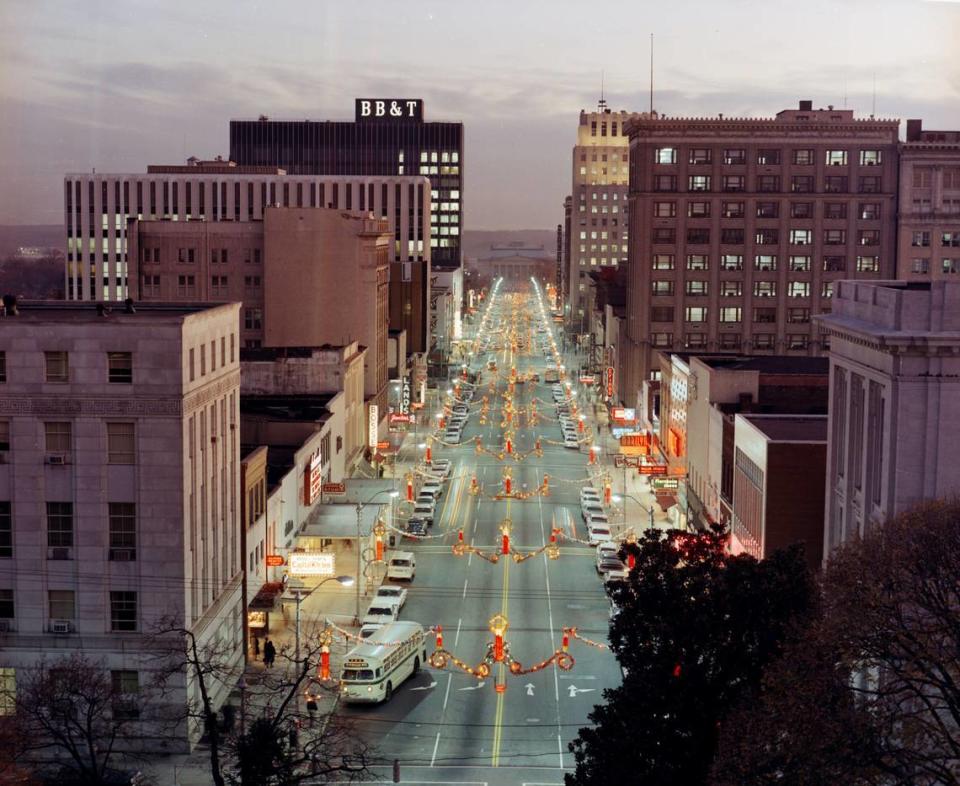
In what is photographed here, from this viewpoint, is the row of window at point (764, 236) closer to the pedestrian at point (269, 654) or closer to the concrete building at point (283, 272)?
the concrete building at point (283, 272)

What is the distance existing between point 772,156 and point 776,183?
1377mm

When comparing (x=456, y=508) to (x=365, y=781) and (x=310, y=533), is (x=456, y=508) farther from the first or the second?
(x=365, y=781)

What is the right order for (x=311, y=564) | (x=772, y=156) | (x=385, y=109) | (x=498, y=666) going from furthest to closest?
1. (x=385, y=109)
2. (x=772, y=156)
3. (x=311, y=564)
4. (x=498, y=666)

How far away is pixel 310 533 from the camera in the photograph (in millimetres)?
42188

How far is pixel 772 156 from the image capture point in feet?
247

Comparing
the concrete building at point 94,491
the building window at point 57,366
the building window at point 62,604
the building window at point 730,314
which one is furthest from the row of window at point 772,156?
the building window at point 62,604

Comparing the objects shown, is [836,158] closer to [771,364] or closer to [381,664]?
[771,364]

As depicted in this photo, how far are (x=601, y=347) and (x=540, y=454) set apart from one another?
41971 millimetres

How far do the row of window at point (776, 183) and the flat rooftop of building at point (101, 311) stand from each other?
46.4 meters

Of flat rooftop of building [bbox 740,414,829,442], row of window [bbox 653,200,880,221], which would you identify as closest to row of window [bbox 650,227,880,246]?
row of window [bbox 653,200,880,221]

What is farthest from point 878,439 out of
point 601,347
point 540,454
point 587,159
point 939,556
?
point 587,159

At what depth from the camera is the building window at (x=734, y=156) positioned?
248 ft

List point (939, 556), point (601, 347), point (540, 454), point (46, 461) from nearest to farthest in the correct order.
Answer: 1. point (939, 556)
2. point (46, 461)
3. point (540, 454)
4. point (601, 347)

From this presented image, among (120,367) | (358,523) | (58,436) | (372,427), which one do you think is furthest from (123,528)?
(372,427)
